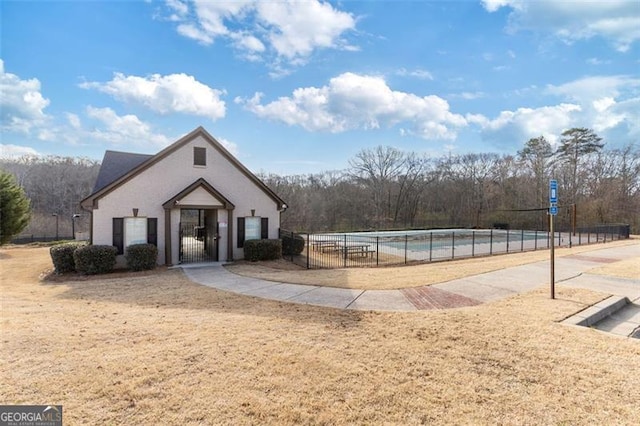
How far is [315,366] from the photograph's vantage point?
391cm

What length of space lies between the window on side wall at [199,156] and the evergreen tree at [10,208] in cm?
1394

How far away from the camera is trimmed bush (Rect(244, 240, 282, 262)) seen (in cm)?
1396

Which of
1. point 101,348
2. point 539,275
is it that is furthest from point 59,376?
point 539,275

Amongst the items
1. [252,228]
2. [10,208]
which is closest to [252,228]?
[252,228]

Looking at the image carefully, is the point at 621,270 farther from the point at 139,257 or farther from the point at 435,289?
the point at 139,257

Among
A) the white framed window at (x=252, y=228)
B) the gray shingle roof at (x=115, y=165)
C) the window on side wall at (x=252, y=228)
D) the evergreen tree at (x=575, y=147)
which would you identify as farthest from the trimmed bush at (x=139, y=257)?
the evergreen tree at (x=575, y=147)

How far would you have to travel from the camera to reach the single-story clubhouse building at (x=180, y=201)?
1224 centimetres

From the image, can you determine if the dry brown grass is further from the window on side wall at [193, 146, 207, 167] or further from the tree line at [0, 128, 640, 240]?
the tree line at [0, 128, 640, 240]

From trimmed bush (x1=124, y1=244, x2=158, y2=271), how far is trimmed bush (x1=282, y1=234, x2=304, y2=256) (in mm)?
5748

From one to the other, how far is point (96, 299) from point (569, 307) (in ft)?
33.5

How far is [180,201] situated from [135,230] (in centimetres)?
193

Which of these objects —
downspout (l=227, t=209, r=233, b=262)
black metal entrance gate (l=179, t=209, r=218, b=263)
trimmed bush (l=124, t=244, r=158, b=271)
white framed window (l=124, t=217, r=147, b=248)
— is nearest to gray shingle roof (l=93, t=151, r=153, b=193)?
white framed window (l=124, t=217, r=147, b=248)

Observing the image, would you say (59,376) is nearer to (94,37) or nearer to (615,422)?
(615,422)

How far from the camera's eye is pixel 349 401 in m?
3.23
